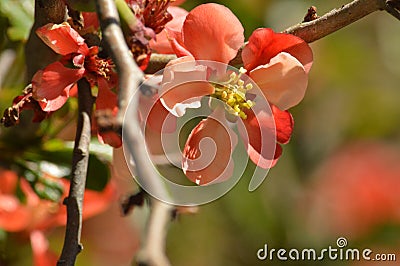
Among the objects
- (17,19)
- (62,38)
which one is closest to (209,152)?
(62,38)

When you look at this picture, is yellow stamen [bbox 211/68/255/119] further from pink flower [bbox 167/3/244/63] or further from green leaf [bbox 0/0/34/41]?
green leaf [bbox 0/0/34/41]

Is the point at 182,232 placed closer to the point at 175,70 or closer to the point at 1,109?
the point at 1,109

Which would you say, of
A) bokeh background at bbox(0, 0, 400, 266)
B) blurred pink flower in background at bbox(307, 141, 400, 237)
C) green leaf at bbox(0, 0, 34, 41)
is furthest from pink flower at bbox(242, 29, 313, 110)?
Answer: blurred pink flower in background at bbox(307, 141, 400, 237)

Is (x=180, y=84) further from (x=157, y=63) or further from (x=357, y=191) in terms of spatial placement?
(x=357, y=191)

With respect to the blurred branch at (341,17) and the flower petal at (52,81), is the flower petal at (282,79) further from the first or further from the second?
the flower petal at (52,81)

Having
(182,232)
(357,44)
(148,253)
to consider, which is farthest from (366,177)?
(148,253)
